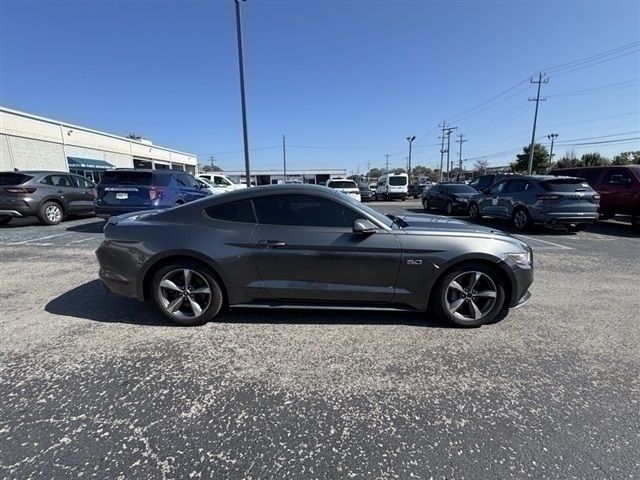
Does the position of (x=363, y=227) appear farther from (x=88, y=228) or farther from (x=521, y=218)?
(x=88, y=228)

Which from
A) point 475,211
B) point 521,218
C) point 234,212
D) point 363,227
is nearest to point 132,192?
point 234,212

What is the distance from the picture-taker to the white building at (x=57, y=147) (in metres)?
23.1

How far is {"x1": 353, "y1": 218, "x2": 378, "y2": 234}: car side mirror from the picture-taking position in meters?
3.45

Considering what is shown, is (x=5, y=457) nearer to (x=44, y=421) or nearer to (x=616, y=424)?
(x=44, y=421)

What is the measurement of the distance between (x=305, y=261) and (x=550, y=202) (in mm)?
8954

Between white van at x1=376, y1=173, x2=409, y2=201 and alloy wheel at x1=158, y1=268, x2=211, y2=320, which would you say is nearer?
alloy wheel at x1=158, y1=268, x2=211, y2=320

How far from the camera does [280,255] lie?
3.51m

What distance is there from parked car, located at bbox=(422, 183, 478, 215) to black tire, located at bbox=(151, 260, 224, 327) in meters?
13.5

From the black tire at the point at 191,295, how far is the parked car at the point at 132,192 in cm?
576

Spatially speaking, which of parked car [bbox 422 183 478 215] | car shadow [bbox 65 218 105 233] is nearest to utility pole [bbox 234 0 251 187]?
car shadow [bbox 65 218 105 233]

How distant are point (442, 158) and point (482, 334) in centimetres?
7637

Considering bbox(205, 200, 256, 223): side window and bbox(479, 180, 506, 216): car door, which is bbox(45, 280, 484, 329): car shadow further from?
bbox(479, 180, 506, 216): car door

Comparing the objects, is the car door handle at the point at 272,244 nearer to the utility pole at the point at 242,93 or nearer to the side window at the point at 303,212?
the side window at the point at 303,212

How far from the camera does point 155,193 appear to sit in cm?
884
